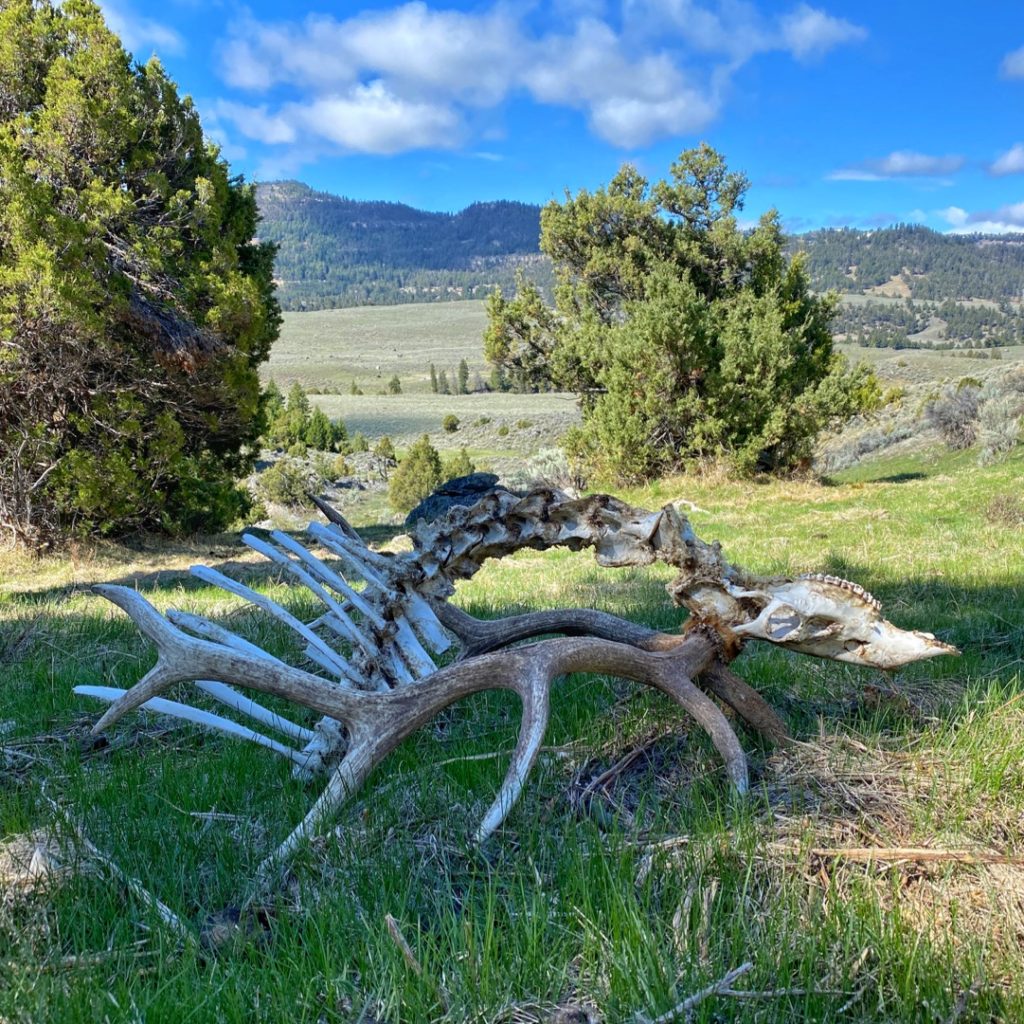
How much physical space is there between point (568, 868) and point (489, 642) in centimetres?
126

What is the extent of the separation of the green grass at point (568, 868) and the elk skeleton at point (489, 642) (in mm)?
191

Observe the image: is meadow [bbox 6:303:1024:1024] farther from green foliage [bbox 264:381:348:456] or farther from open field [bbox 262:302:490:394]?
open field [bbox 262:302:490:394]

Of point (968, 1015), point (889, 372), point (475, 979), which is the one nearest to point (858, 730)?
point (968, 1015)

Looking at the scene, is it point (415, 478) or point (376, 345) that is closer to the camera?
point (415, 478)

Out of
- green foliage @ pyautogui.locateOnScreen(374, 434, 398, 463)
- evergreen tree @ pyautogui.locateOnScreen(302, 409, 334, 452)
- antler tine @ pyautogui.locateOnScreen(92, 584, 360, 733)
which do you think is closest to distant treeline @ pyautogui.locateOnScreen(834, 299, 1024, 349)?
evergreen tree @ pyautogui.locateOnScreen(302, 409, 334, 452)

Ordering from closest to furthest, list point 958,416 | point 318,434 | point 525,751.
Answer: point 525,751 → point 958,416 → point 318,434

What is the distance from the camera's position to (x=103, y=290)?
40.8 ft

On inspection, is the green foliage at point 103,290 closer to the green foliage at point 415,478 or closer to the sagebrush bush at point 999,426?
the green foliage at point 415,478

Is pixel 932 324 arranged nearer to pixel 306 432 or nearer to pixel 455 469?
pixel 306 432

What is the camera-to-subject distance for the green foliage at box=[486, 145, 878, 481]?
2078 centimetres

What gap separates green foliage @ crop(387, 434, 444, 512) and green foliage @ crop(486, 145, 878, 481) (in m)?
7.04

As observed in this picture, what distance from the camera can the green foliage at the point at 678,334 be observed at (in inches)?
818

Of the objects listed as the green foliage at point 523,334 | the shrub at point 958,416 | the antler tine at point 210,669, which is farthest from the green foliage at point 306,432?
the antler tine at point 210,669

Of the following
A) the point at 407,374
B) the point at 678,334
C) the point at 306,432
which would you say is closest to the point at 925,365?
the point at 306,432
